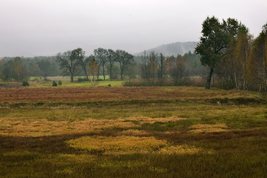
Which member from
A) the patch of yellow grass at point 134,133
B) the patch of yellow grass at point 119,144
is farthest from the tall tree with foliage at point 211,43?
the patch of yellow grass at point 119,144

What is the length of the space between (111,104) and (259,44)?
43.2 metres

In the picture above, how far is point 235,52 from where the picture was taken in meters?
101

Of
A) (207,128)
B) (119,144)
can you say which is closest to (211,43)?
(207,128)

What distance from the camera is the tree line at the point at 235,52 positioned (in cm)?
9288

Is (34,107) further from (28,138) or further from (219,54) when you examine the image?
(219,54)

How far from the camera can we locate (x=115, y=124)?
42906 millimetres

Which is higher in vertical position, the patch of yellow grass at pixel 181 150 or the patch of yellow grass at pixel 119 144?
the patch of yellow grass at pixel 181 150

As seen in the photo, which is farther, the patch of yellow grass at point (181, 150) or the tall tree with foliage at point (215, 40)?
the tall tree with foliage at point (215, 40)

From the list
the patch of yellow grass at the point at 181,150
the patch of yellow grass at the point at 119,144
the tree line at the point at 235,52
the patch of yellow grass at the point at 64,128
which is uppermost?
the tree line at the point at 235,52

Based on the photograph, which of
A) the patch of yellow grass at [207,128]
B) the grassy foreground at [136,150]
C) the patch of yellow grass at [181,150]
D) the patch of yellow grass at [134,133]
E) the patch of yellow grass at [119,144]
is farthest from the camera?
the patch of yellow grass at [207,128]

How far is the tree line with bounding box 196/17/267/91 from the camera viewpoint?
92.9m

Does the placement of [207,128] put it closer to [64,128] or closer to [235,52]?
[64,128]

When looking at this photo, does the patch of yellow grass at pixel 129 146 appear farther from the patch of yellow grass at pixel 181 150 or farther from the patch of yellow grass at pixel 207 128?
the patch of yellow grass at pixel 207 128

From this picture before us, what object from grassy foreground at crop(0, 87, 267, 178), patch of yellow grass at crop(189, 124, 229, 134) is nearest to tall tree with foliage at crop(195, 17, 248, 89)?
grassy foreground at crop(0, 87, 267, 178)
